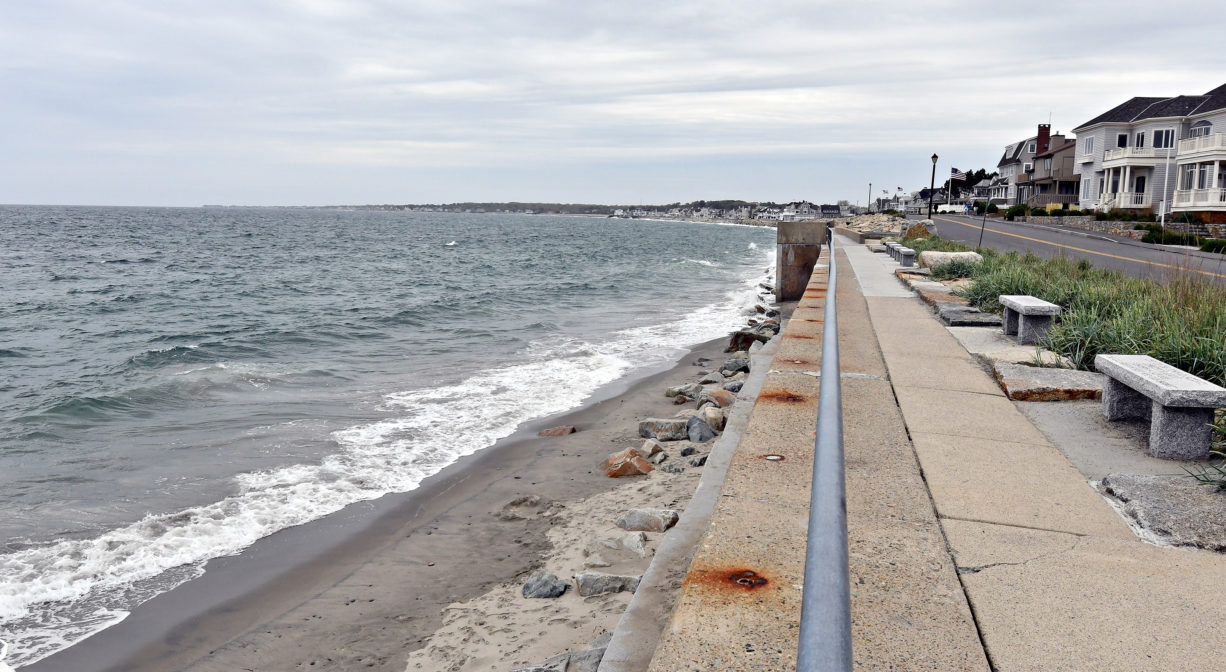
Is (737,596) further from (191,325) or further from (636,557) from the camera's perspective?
(191,325)

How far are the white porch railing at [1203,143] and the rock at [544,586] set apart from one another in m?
46.7

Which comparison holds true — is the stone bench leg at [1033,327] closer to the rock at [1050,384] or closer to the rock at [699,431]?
the rock at [1050,384]

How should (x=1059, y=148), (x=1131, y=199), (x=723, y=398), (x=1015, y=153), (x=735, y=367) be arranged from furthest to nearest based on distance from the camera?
(x=1015, y=153) < (x=1059, y=148) < (x=1131, y=199) < (x=735, y=367) < (x=723, y=398)

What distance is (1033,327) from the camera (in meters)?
7.31

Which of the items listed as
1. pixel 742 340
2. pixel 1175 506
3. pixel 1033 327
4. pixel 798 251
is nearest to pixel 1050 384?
pixel 1033 327

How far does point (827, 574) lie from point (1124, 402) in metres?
4.30

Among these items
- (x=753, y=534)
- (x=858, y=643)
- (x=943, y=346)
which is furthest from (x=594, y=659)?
(x=943, y=346)

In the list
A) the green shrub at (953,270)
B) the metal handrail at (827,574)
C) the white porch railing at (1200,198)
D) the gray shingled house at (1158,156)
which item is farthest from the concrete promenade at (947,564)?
the white porch railing at (1200,198)

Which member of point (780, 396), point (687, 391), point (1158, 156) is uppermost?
point (1158, 156)

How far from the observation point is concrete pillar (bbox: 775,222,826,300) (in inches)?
843

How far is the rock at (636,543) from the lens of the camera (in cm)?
555

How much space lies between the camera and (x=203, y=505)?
302 inches

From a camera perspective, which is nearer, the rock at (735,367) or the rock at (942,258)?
the rock at (735,367)

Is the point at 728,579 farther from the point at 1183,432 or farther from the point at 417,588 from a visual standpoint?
the point at 417,588
